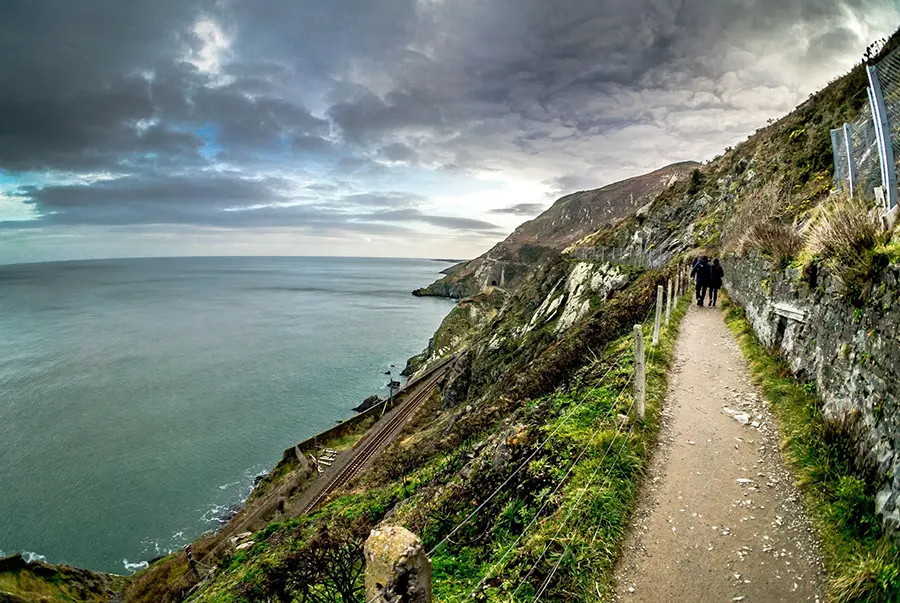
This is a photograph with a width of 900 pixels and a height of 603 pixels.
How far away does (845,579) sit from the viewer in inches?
147

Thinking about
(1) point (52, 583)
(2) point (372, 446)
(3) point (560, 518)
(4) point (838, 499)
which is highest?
(4) point (838, 499)

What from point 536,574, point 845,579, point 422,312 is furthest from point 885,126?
point 422,312

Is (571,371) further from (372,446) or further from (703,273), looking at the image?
(372,446)

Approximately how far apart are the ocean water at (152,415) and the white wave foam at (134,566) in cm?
16

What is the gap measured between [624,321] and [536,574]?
13758mm

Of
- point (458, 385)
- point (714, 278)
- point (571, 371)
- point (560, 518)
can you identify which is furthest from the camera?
point (458, 385)

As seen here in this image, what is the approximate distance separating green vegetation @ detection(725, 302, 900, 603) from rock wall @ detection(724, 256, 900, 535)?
0.19 meters

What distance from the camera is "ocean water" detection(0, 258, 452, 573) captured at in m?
28.5

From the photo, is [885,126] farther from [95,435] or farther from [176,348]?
[176,348]

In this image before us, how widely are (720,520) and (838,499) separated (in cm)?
119

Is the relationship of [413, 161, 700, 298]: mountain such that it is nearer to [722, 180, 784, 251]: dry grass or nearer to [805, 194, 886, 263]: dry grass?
[722, 180, 784, 251]: dry grass

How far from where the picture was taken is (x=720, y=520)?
16.6ft

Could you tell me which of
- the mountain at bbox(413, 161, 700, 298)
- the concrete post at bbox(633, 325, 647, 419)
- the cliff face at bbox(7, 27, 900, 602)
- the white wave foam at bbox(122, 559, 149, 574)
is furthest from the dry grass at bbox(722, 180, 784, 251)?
the mountain at bbox(413, 161, 700, 298)

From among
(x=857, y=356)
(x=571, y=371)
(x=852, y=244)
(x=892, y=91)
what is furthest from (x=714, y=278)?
(x=857, y=356)
